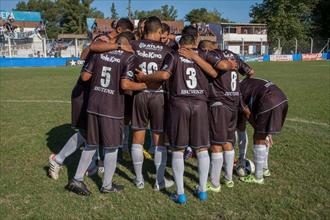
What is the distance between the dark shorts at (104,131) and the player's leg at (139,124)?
11.8 inches

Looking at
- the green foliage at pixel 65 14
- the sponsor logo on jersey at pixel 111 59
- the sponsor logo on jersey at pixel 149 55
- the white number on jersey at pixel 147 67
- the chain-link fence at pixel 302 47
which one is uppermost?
the green foliage at pixel 65 14

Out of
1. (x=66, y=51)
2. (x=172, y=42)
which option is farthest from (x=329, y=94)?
(x=66, y=51)

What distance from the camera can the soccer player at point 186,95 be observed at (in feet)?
14.1

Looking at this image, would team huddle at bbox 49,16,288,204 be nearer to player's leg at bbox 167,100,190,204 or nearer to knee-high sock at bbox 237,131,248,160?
player's leg at bbox 167,100,190,204

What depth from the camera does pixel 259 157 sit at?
5059 millimetres

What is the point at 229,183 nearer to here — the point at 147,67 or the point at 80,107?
the point at 147,67

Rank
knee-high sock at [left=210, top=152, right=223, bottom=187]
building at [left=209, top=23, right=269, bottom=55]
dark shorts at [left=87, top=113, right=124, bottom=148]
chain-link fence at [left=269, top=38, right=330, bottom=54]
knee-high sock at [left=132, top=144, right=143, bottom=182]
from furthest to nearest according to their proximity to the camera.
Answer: building at [left=209, top=23, right=269, bottom=55] < chain-link fence at [left=269, top=38, right=330, bottom=54] < knee-high sock at [left=132, top=144, right=143, bottom=182] < knee-high sock at [left=210, top=152, right=223, bottom=187] < dark shorts at [left=87, top=113, right=124, bottom=148]

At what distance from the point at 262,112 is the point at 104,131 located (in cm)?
209

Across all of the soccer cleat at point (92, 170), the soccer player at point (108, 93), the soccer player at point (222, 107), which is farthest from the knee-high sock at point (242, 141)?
the soccer cleat at point (92, 170)

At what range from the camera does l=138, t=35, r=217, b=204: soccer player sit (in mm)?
4285

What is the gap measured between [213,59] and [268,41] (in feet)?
238

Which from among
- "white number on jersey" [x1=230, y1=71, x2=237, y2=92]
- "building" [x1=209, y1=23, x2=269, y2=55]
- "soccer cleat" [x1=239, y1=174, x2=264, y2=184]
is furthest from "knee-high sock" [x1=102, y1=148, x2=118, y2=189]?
"building" [x1=209, y1=23, x2=269, y2=55]

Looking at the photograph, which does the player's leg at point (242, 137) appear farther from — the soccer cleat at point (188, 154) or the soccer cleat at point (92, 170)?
the soccer cleat at point (92, 170)

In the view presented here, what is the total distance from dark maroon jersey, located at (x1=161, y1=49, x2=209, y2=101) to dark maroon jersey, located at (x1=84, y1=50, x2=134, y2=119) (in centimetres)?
49
